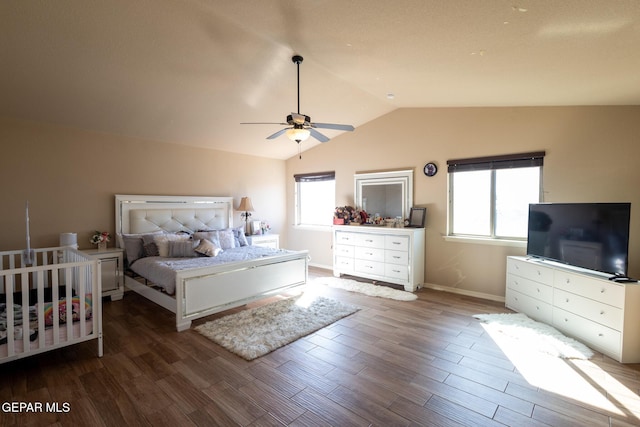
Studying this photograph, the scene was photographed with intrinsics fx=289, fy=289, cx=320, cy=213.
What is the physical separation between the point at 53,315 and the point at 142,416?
1.30 metres

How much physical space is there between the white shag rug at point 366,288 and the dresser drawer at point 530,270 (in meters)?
1.31

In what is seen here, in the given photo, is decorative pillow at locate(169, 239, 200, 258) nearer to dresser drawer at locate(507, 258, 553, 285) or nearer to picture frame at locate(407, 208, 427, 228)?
picture frame at locate(407, 208, 427, 228)

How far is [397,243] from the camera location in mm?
4609

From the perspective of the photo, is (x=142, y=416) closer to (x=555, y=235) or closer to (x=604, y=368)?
(x=604, y=368)

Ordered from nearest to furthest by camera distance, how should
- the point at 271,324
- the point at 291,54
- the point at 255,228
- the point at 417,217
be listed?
the point at 291,54, the point at 271,324, the point at 417,217, the point at 255,228

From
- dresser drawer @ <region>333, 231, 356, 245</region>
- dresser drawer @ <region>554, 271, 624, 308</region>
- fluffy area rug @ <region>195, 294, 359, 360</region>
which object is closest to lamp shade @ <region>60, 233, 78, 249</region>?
fluffy area rug @ <region>195, 294, 359, 360</region>

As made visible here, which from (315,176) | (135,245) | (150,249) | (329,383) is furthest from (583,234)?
(135,245)

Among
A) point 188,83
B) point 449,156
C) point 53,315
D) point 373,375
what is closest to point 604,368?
point 373,375

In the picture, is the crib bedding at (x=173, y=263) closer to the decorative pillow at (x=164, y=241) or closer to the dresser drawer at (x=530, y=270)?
the decorative pillow at (x=164, y=241)

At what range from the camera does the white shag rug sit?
14.0 ft

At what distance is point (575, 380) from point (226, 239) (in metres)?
4.53

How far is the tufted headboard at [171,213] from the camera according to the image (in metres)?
4.51

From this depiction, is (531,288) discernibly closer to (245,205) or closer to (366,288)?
(366,288)

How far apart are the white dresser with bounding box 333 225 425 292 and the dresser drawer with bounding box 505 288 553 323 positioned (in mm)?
1262
